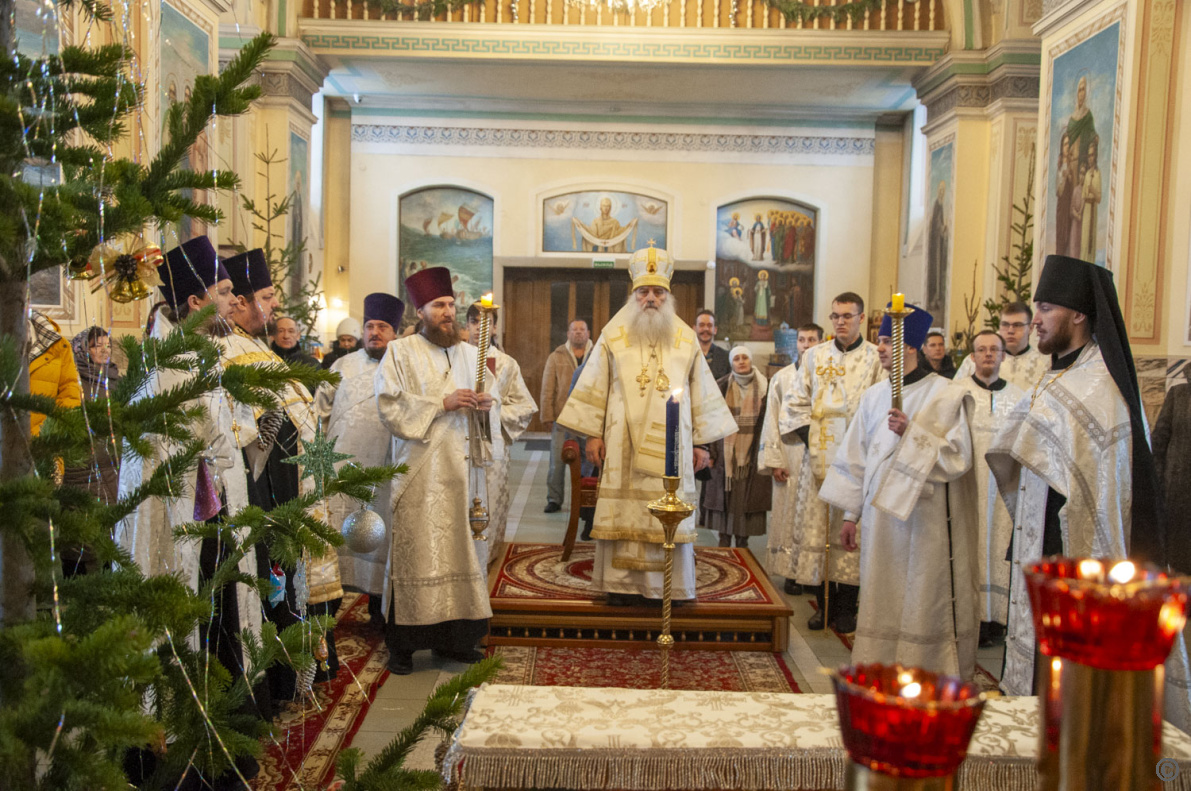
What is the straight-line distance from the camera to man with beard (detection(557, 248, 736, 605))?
17.0ft

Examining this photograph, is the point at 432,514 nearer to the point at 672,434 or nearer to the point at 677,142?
the point at 672,434

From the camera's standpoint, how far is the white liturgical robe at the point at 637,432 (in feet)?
16.9

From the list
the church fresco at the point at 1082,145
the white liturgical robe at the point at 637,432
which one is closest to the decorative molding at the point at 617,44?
→ the church fresco at the point at 1082,145

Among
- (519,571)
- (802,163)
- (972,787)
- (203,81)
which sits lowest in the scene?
(519,571)

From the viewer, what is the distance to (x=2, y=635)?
139cm

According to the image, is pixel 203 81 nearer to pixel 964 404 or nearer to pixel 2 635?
pixel 2 635

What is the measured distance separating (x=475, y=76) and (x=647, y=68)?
2438 millimetres

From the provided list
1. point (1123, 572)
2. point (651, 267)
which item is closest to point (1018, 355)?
point (651, 267)

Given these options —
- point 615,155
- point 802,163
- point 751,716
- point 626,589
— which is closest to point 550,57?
point 615,155

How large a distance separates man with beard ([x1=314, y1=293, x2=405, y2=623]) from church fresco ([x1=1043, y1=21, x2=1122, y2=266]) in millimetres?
5473

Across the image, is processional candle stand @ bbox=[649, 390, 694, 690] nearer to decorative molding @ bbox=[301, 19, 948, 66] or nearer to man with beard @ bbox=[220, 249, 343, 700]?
man with beard @ bbox=[220, 249, 343, 700]

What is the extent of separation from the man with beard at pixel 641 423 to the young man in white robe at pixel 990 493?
1.47m

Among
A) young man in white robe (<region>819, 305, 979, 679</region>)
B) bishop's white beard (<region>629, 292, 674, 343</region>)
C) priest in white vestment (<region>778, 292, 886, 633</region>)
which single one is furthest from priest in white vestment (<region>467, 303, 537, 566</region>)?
young man in white robe (<region>819, 305, 979, 679</region>)

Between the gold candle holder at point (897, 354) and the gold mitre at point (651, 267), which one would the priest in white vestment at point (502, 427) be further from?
the gold candle holder at point (897, 354)
